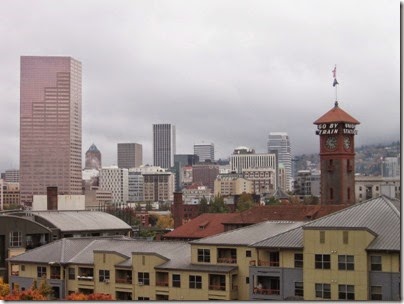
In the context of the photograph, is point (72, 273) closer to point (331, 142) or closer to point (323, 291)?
point (323, 291)

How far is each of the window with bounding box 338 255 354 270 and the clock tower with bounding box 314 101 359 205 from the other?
47.6m

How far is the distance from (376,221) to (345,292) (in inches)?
131

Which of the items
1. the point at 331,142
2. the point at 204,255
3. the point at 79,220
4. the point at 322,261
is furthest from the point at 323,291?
the point at 331,142

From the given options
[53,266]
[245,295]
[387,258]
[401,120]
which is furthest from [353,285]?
[53,266]

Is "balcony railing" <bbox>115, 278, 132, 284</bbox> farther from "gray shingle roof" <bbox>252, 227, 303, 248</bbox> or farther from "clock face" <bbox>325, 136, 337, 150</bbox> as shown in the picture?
"clock face" <bbox>325, 136, 337, 150</bbox>

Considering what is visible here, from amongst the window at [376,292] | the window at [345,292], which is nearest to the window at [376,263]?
the window at [376,292]

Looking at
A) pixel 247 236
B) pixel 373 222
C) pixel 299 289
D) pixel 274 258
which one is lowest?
pixel 299 289

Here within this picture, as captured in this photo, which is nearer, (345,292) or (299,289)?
(345,292)

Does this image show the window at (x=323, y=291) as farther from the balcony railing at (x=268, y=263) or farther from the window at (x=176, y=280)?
the window at (x=176, y=280)

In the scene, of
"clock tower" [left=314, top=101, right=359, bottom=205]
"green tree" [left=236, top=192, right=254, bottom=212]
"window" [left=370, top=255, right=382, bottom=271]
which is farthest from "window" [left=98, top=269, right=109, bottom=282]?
"green tree" [left=236, top=192, right=254, bottom=212]

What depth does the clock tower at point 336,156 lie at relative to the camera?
81812mm

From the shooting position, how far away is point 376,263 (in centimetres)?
3388

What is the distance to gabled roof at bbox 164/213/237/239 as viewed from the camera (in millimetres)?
65188

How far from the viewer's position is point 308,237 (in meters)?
35.7
